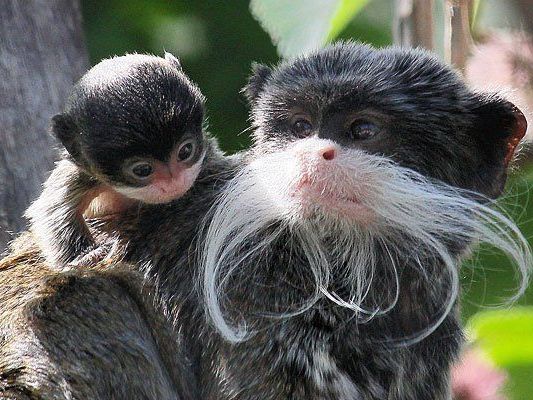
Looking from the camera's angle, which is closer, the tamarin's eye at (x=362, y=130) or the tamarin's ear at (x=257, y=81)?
the tamarin's eye at (x=362, y=130)

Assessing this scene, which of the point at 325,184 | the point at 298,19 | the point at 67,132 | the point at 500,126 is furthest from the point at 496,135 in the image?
the point at 67,132

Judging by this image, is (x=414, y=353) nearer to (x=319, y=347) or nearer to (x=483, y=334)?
(x=319, y=347)

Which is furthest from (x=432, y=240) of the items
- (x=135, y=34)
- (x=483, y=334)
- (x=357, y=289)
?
(x=135, y=34)

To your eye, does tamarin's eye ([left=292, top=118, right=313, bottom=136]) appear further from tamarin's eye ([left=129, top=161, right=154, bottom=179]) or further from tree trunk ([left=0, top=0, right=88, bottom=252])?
tree trunk ([left=0, top=0, right=88, bottom=252])

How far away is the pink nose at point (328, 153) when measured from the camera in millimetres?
3262

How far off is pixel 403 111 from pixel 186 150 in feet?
2.59

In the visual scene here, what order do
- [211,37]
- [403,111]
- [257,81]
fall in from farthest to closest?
1. [211,37]
2. [257,81]
3. [403,111]

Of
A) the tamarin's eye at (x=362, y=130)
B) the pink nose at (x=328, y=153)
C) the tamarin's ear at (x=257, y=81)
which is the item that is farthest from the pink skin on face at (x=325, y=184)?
the tamarin's ear at (x=257, y=81)

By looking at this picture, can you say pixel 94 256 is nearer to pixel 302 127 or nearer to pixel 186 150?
pixel 186 150

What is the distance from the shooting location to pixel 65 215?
3824 mm

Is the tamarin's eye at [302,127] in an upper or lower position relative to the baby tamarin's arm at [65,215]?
upper

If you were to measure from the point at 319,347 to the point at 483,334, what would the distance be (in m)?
0.95

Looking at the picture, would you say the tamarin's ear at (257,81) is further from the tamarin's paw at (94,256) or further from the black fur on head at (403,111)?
the tamarin's paw at (94,256)

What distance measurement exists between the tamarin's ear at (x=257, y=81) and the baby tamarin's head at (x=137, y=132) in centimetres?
23
